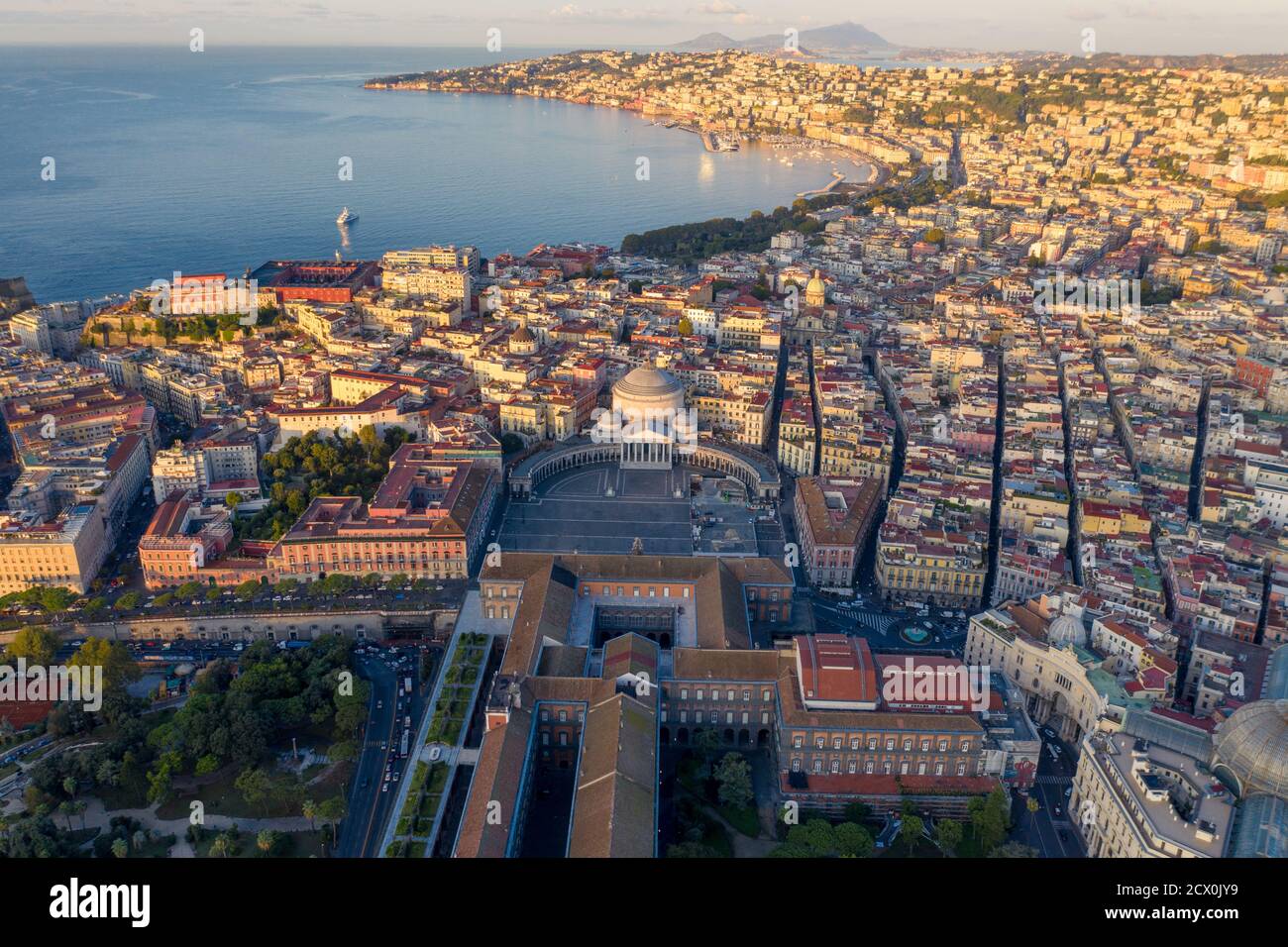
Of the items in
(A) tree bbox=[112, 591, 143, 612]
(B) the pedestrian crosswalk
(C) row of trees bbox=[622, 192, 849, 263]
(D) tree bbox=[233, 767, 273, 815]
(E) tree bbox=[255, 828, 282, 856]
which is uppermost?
(C) row of trees bbox=[622, 192, 849, 263]

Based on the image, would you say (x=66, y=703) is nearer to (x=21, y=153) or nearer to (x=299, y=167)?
(x=299, y=167)

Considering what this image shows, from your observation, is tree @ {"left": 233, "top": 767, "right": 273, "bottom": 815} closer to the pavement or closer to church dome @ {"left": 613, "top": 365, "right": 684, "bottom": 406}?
the pavement

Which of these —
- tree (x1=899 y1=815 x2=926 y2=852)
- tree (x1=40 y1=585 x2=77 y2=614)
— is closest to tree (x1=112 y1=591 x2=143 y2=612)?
tree (x1=40 y1=585 x2=77 y2=614)

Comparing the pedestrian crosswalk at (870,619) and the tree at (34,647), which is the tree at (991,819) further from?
the tree at (34,647)

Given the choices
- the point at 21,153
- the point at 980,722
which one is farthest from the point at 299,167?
the point at 980,722

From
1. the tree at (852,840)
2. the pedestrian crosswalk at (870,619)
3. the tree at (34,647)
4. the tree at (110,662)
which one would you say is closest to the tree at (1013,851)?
the tree at (852,840)
